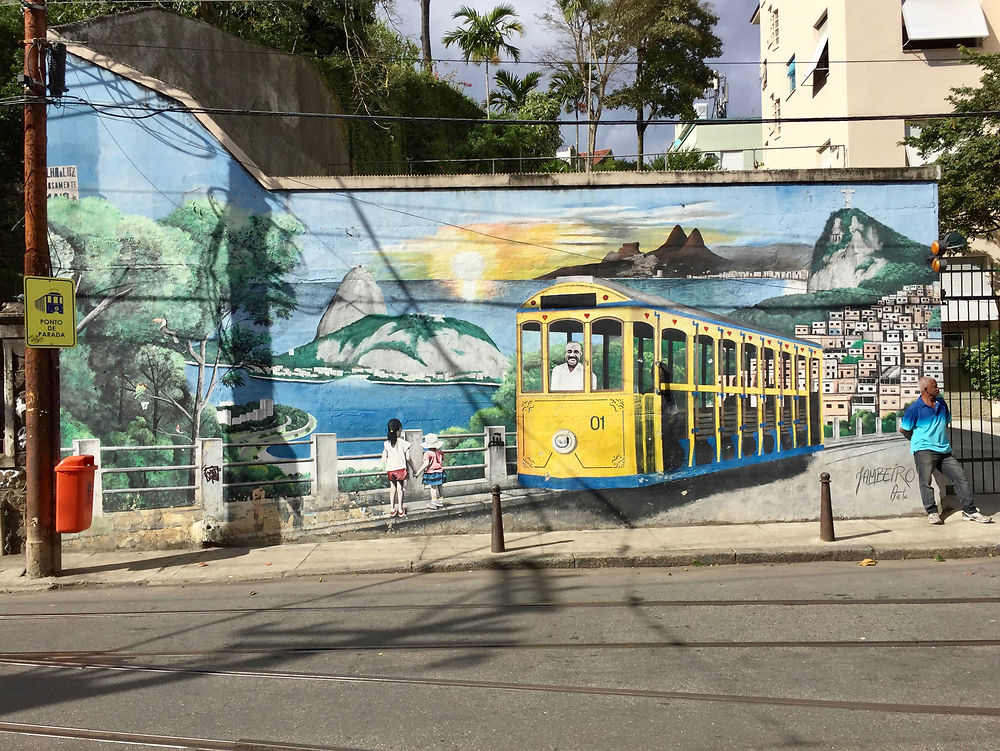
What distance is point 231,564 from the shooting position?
30.4ft

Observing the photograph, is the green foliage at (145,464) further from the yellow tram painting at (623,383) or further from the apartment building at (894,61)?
the apartment building at (894,61)

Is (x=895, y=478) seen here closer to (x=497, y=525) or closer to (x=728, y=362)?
(x=728, y=362)

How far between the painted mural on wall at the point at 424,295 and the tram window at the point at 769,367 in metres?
0.03

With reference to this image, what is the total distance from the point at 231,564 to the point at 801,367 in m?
8.07

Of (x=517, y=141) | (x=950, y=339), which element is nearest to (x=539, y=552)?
(x=950, y=339)

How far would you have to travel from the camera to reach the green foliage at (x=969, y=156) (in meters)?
21.0

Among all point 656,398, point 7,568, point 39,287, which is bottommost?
point 7,568

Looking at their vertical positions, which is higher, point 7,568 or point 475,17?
point 475,17

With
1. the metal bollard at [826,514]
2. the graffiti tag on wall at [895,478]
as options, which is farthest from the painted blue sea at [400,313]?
the graffiti tag on wall at [895,478]

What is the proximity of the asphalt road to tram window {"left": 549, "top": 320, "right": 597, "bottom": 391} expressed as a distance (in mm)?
2996

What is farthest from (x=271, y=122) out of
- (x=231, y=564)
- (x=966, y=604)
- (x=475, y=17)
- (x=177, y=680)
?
(x=475, y=17)

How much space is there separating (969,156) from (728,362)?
1575cm

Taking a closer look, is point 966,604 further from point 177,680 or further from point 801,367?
point 177,680

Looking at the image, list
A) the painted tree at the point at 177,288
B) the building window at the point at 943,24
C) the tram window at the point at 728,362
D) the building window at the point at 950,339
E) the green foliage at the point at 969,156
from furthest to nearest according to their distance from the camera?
1. the building window at the point at 943,24
2. the green foliage at the point at 969,156
3. the building window at the point at 950,339
4. the tram window at the point at 728,362
5. the painted tree at the point at 177,288
